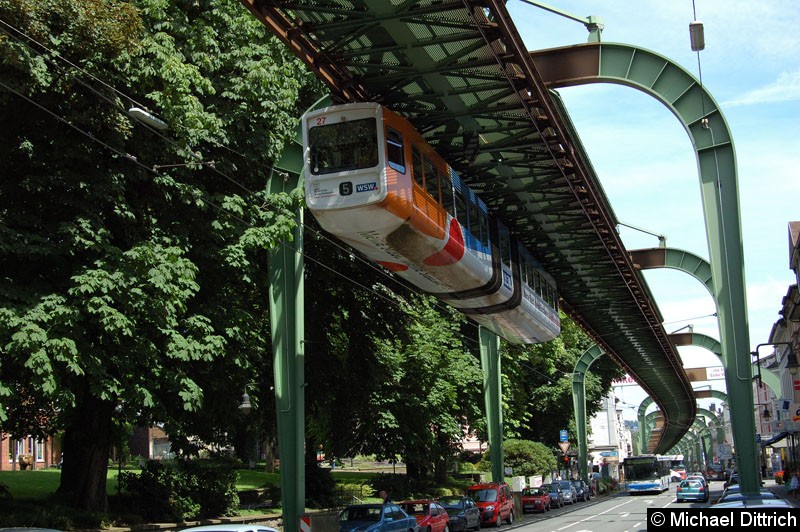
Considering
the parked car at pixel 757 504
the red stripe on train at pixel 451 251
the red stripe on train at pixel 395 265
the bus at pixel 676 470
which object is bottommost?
the bus at pixel 676 470

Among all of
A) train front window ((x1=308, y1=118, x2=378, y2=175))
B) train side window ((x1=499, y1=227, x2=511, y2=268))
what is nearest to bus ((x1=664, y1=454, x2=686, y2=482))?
train side window ((x1=499, y1=227, x2=511, y2=268))

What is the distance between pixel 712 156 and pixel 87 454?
18.7m

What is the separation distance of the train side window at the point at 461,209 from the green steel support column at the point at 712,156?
3.59 meters

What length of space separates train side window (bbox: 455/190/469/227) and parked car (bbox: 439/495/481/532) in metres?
14.7

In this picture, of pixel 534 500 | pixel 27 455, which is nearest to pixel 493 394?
pixel 534 500

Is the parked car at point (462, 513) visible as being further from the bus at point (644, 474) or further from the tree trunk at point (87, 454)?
the bus at point (644, 474)

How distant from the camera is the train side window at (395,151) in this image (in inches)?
700

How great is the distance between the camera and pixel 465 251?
2206 cm

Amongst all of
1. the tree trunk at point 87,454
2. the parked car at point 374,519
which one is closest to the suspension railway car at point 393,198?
the parked car at point 374,519

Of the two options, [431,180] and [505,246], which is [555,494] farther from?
[431,180]

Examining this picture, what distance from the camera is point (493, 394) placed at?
139 feet

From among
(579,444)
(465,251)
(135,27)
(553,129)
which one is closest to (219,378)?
(465,251)

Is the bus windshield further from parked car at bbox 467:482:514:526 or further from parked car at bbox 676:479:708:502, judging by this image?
parked car at bbox 467:482:514:526

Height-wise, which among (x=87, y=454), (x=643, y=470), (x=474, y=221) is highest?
(x=474, y=221)
